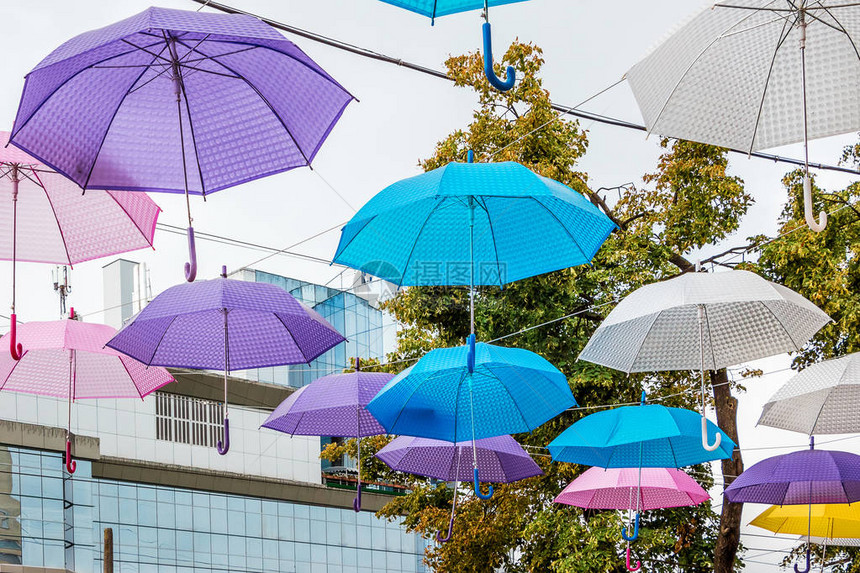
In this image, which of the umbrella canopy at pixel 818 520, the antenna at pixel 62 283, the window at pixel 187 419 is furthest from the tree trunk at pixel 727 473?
the window at pixel 187 419

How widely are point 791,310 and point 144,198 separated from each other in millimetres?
4668

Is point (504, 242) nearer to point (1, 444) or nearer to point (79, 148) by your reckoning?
point (79, 148)

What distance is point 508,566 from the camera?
46.3ft

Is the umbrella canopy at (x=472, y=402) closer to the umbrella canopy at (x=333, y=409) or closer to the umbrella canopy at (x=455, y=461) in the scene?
the umbrella canopy at (x=333, y=409)

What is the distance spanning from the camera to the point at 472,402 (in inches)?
325

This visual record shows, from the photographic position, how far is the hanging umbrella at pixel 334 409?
954cm

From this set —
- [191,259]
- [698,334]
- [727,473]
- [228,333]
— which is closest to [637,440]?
[698,334]

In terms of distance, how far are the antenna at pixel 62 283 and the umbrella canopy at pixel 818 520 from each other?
15551 mm

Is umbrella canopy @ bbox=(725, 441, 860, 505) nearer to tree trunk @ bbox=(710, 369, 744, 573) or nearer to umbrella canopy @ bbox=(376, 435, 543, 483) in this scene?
umbrella canopy @ bbox=(376, 435, 543, 483)

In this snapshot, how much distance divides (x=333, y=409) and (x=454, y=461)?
120 cm

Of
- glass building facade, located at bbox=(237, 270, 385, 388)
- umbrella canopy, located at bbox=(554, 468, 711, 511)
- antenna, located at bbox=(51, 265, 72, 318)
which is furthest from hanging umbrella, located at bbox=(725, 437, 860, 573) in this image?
glass building facade, located at bbox=(237, 270, 385, 388)

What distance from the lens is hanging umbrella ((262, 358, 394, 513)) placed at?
9.54 metres

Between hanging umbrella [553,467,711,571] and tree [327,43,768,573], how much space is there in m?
2.07

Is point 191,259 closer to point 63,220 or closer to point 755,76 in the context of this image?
point 63,220
